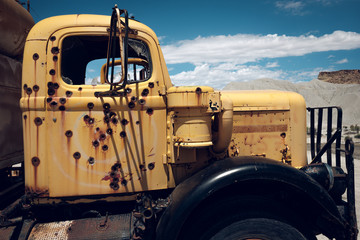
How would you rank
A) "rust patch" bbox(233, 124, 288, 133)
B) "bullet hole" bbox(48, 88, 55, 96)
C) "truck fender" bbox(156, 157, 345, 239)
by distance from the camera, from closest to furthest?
"truck fender" bbox(156, 157, 345, 239), "bullet hole" bbox(48, 88, 55, 96), "rust patch" bbox(233, 124, 288, 133)

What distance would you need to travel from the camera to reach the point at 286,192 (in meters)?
2.38

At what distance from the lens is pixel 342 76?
6969 cm

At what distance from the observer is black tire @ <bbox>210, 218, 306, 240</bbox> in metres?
2.14

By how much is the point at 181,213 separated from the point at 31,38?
1.95m

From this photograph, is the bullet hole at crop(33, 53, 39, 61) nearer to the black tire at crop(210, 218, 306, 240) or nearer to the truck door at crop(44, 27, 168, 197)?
the truck door at crop(44, 27, 168, 197)

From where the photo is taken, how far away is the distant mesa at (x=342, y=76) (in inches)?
2657

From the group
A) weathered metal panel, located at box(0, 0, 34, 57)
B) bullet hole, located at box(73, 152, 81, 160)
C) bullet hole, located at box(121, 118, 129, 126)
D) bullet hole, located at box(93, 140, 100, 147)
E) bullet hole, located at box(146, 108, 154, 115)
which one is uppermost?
weathered metal panel, located at box(0, 0, 34, 57)

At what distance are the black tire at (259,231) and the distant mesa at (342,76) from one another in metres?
78.4

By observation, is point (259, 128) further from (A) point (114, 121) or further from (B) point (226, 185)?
(A) point (114, 121)

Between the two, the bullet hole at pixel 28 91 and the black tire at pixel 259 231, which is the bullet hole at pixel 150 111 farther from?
the black tire at pixel 259 231

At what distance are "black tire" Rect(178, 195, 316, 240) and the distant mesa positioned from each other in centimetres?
7838

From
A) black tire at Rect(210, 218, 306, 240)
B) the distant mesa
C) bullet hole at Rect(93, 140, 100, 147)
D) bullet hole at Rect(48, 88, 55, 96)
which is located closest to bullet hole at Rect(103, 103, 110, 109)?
bullet hole at Rect(93, 140, 100, 147)

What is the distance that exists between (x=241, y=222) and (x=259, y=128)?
97cm

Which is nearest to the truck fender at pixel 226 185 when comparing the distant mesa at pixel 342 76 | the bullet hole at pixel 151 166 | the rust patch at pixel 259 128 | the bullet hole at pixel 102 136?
the bullet hole at pixel 151 166
